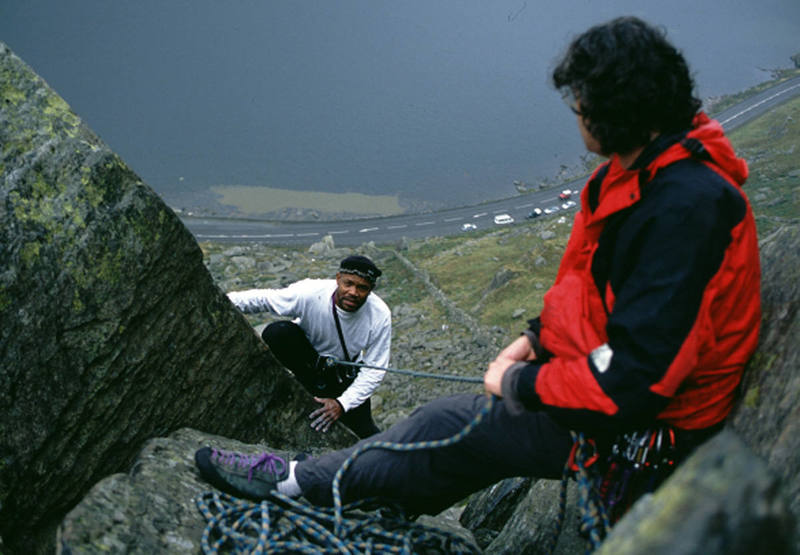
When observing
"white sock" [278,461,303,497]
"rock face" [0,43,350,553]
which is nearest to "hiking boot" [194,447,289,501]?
"white sock" [278,461,303,497]

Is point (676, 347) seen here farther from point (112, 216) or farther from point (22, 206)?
point (22, 206)

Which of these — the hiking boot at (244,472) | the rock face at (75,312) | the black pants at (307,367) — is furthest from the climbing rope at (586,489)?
the black pants at (307,367)

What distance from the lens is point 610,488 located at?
2.50m

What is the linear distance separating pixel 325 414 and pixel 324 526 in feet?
6.14

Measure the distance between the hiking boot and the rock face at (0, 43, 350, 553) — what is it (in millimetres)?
763

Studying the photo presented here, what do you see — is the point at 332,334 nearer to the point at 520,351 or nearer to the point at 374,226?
the point at 520,351

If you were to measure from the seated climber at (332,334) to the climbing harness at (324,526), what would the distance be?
1.84 m

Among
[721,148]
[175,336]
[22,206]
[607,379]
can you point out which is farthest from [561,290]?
[22,206]

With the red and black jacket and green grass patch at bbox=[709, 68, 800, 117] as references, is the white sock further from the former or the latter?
green grass patch at bbox=[709, 68, 800, 117]

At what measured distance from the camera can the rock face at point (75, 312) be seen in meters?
3.07

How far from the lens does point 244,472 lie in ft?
9.93

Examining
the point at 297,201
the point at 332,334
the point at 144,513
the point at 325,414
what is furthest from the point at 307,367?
the point at 297,201

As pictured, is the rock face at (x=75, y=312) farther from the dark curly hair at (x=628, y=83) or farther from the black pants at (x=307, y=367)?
the dark curly hair at (x=628, y=83)

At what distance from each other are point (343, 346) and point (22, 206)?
8.80 ft
